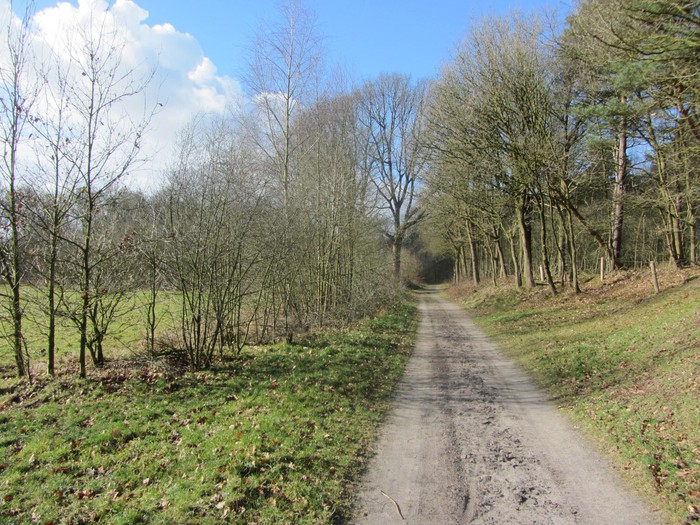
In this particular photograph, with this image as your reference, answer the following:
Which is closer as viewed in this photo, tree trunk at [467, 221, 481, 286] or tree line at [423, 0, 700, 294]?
tree line at [423, 0, 700, 294]

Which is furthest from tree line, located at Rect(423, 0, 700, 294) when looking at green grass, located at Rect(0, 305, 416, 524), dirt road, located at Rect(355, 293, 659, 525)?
green grass, located at Rect(0, 305, 416, 524)

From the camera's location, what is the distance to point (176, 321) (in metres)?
10.4

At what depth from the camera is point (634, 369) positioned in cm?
768

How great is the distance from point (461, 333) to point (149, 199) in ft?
35.9

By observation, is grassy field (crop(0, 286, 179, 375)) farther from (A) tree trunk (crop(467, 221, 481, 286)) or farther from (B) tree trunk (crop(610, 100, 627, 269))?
(A) tree trunk (crop(467, 221, 481, 286))

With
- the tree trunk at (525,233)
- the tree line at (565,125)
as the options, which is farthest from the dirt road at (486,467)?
the tree trunk at (525,233)

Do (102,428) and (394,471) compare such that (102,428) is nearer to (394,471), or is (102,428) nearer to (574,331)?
(394,471)

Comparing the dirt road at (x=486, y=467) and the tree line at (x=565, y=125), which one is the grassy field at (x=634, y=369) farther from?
A: the tree line at (x=565, y=125)

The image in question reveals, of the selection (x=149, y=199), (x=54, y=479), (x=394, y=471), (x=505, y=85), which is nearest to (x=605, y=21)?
(x=505, y=85)

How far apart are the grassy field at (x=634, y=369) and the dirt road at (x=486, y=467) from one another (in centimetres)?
A: 38

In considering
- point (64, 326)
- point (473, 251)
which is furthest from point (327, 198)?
point (473, 251)

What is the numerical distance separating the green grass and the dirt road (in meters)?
0.46

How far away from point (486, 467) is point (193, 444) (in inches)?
150

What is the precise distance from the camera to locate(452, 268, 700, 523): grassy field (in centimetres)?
455
